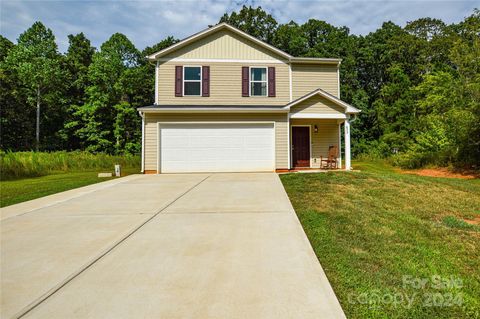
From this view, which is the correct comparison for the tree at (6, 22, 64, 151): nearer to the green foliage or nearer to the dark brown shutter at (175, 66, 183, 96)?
the green foliage

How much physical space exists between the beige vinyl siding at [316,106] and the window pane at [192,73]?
180 inches

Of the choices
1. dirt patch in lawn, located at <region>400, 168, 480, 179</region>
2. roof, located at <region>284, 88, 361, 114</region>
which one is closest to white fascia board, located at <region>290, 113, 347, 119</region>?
roof, located at <region>284, 88, 361, 114</region>

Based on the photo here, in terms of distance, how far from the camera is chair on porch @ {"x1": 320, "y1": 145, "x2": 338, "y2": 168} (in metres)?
12.3

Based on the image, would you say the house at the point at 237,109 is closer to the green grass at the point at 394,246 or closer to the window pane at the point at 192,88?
the window pane at the point at 192,88

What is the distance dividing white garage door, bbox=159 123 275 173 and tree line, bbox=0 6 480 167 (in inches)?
507

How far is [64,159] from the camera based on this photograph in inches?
552

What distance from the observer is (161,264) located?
9.13 ft

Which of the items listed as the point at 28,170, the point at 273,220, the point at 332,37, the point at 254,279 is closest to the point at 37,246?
the point at 254,279

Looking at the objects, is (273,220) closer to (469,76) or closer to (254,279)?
(254,279)

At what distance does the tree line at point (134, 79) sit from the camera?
22.2 metres

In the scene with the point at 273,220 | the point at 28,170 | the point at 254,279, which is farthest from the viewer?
the point at 28,170

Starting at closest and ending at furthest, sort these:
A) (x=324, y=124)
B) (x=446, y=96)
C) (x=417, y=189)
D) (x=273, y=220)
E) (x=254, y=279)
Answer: (x=254, y=279) → (x=273, y=220) → (x=417, y=189) → (x=324, y=124) → (x=446, y=96)

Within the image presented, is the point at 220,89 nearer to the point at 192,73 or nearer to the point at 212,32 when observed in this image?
the point at 192,73

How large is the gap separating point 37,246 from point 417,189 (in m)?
7.69
